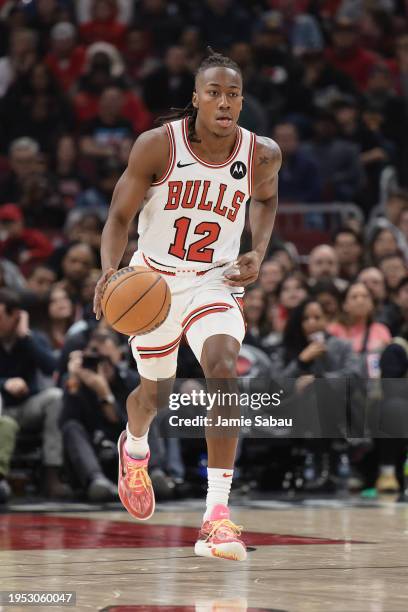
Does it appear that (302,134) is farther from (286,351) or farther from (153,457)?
(153,457)

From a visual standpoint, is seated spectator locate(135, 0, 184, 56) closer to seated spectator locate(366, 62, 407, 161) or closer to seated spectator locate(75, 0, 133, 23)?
seated spectator locate(75, 0, 133, 23)

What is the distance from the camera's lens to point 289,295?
1105 cm

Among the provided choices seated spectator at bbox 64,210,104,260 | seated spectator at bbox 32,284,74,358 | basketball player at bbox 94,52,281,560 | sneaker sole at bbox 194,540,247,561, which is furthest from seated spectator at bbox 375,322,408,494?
sneaker sole at bbox 194,540,247,561

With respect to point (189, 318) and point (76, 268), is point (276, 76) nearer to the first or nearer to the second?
point (76, 268)

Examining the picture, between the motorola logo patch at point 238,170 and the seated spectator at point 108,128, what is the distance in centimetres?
804

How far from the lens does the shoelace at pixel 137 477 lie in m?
6.55

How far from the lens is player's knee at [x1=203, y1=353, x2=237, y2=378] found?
5641mm

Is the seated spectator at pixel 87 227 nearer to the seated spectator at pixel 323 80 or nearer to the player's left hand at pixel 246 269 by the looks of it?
the seated spectator at pixel 323 80

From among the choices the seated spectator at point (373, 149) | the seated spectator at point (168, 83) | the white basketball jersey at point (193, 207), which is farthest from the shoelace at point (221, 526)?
the seated spectator at point (168, 83)

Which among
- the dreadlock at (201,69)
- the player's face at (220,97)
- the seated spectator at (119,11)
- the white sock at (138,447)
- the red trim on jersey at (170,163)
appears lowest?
the white sock at (138,447)

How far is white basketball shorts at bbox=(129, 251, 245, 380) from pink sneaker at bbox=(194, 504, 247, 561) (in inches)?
29.0

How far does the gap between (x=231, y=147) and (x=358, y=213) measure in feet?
24.8

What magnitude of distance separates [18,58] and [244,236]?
14.5ft

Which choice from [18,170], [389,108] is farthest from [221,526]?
[389,108]
